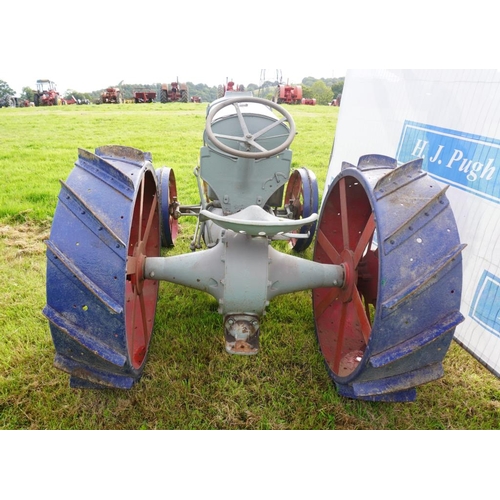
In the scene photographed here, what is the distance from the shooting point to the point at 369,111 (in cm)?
404

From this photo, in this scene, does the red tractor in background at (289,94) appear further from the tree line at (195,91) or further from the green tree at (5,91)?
the green tree at (5,91)

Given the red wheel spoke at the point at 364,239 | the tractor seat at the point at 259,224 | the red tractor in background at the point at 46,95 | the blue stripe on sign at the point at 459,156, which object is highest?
the blue stripe on sign at the point at 459,156

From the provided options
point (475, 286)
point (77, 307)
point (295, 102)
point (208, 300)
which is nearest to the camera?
point (77, 307)

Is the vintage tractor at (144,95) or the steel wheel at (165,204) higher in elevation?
the steel wheel at (165,204)

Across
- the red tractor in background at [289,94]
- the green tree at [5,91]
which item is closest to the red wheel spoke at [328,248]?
the red tractor in background at [289,94]

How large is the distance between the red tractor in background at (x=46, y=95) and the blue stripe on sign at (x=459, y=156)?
2678 cm

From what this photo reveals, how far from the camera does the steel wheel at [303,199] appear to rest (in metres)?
3.66

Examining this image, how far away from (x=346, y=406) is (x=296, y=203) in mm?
2170

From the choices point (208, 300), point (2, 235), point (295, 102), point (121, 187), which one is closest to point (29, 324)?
point (208, 300)

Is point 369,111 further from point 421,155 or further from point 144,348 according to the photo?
point 144,348

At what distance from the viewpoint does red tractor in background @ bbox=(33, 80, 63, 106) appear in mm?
24906

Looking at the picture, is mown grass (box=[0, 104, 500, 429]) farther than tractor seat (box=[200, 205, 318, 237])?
Yes

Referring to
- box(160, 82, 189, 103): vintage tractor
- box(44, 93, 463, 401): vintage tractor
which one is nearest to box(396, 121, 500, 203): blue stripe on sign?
Result: box(44, 93, 463, 401): vintage tractor

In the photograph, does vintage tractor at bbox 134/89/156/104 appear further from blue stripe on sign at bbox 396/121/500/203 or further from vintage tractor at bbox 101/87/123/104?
blue stripe on sign at bbox 396/121/500/203
